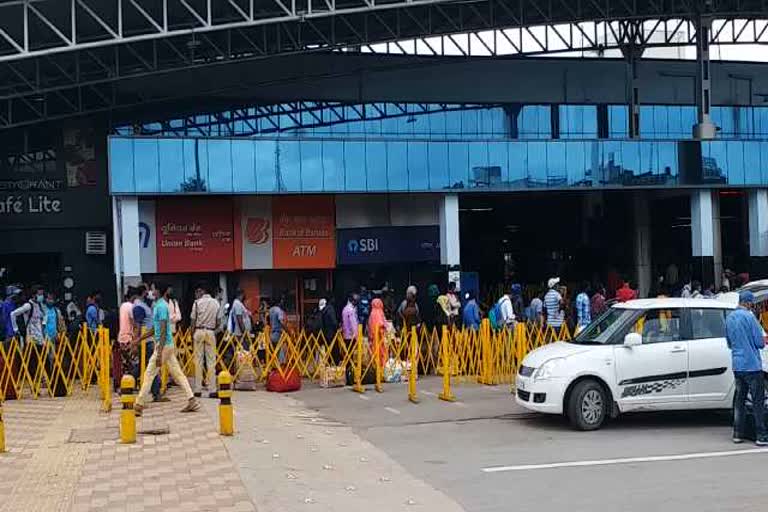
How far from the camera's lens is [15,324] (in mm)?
17797

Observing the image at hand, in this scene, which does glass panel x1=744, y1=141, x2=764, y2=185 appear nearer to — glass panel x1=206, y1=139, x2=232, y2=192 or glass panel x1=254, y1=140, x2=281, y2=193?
glass panel x1=254, y1=140, x2=281, y2=193

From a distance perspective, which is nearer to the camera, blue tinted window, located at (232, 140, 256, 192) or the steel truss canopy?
the steel truss canopy

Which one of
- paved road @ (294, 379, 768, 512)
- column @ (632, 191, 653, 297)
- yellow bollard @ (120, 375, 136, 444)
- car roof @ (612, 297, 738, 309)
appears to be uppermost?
column @ (632, 191, 653, 297)

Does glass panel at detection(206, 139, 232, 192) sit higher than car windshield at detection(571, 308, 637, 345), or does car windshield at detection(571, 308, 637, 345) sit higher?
glass panel at detection(206, 139, 232, 192)

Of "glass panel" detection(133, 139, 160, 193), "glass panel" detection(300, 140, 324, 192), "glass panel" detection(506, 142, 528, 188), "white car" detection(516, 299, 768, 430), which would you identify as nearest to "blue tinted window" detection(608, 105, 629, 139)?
"glass panel" detection(506, 142, 528, 188)

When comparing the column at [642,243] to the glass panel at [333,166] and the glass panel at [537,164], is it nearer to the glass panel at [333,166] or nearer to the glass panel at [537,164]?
the glass panel at [537,164]

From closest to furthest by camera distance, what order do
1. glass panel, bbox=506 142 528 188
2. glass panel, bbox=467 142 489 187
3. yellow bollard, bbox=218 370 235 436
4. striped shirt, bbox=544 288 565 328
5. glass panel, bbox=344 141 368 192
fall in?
1. yellow bollard, bbox=218 370 235 436
2. striped shirt, bbox=544 288 565 328
3. glass panel, bbox=344 141 368 192
4. glass panel, bbox=467 142 489 187
5. glass panel, bbox=506 142 528 188

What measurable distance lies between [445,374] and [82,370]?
6.65m

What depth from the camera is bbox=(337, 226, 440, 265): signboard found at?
28.7m

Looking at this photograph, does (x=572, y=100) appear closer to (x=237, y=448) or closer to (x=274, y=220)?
(x=274, y=220)

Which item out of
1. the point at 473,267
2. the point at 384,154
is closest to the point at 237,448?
the point at 384,154

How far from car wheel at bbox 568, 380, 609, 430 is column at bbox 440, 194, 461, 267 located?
51.2 feet

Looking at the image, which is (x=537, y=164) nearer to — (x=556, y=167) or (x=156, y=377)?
(x=556, y=167)

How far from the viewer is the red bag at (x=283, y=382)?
16.7m
